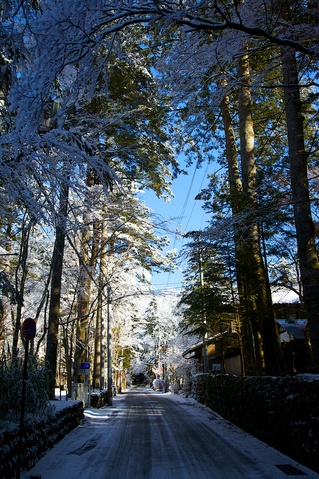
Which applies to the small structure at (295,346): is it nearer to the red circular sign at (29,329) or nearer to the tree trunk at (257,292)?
the tree trunk at (257,292)

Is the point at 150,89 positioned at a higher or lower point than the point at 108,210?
higher

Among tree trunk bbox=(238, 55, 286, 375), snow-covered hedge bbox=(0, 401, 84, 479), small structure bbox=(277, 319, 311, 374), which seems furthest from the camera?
small structure bbox=(277, 319, 311, 374)

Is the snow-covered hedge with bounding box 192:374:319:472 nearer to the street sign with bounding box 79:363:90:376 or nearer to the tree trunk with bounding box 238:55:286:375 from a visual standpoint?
the tree trunk with bounding box 238:55:286:375

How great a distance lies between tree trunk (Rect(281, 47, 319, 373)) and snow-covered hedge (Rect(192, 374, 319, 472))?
104 centimetres

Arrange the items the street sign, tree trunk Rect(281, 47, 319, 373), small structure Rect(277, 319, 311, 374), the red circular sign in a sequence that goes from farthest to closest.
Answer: small structure Rect(277, 319, 311, 374)
the street sign
tree trunk Rect(281, 47, 319, 373)
the red circular sign

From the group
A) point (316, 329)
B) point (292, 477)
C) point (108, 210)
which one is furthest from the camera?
point (108, 210)

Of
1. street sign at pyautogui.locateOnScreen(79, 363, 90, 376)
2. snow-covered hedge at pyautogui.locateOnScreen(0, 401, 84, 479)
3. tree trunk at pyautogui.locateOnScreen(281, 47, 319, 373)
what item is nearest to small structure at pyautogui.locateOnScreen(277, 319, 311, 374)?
street sign at pyautogui.locateOnScreen(79, 363, 90, 376)

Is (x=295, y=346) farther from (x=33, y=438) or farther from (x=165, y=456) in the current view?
(x=33, y=438)

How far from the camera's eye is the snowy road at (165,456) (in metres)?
6.00

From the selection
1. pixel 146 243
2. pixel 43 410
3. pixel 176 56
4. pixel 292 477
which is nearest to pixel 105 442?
pixel 43 410

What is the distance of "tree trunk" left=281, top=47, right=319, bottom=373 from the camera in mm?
7938

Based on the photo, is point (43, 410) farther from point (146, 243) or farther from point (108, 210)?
point (146, 243)

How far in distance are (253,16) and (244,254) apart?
21.4 ft

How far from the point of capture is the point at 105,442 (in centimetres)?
880
